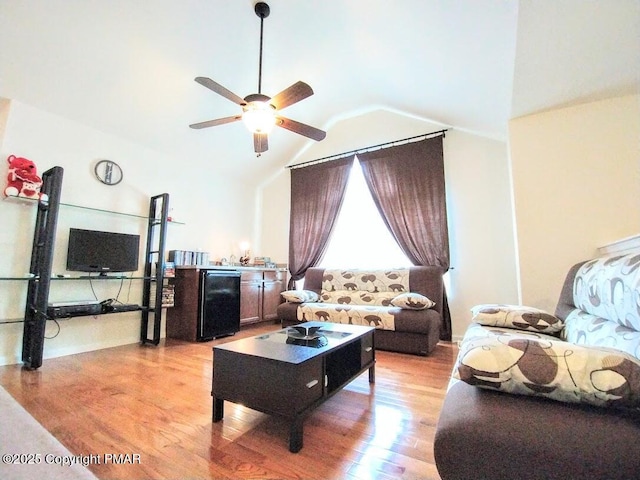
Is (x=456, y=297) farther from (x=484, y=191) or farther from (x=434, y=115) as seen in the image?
(x=434, y=115)

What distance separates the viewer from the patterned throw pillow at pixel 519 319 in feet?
5.91

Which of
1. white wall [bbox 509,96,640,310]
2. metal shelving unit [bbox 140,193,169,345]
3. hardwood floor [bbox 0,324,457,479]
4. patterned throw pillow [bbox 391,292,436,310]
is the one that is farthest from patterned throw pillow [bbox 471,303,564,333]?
metal shelving unit [bbox 140,193,169,345]

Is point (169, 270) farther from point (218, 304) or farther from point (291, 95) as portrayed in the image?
point (291, 95)

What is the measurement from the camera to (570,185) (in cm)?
242

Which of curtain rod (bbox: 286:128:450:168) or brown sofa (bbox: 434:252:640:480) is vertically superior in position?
curtain rod (bbox: 286:128:450:168)

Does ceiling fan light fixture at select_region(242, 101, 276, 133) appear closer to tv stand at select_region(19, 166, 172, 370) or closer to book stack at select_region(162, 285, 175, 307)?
tv stand at select_region(19, 166, 172, 370)

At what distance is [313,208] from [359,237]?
2.99 feet

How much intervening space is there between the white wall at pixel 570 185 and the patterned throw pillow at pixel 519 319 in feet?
2.45

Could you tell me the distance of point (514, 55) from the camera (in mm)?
2096

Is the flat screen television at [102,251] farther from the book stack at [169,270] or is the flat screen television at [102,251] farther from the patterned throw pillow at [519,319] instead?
the patterned throw pillow at [519,319]

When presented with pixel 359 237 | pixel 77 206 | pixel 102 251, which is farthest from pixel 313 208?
pixel 77 206

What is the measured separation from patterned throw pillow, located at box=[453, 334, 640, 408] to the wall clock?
149 inches

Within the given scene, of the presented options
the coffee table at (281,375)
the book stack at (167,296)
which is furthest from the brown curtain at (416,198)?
the book stack at (167,296)

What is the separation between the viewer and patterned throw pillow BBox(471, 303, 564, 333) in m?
1.80
